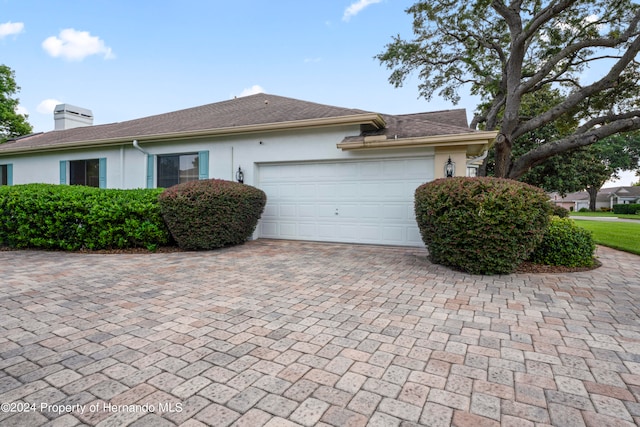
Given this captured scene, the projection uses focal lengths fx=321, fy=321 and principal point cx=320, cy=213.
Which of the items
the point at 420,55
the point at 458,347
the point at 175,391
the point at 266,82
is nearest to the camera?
the point at 175,391

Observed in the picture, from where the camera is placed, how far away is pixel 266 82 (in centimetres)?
1605

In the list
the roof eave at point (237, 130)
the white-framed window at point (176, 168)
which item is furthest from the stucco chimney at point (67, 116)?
the white-framed window at point (176, 168)

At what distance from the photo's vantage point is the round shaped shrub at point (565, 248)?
5492 millimetres

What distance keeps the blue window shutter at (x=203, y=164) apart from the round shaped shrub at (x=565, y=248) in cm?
782

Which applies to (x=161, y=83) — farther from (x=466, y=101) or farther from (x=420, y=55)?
(x=466, y=101)

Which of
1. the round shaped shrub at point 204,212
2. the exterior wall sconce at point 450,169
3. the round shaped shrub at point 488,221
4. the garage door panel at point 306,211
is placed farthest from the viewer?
the garage door panel at point 306,211

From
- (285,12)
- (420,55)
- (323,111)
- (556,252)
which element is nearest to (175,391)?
(556,252)

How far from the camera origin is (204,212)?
6.64m

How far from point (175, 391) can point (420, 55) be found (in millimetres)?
15510

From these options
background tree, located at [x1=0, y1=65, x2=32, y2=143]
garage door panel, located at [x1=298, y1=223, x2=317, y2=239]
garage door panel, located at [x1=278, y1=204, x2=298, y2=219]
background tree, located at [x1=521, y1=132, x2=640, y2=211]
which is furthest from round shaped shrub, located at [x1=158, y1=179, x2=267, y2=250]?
background tree, located at [x1=0, y1=65, x2=32, y2=143]

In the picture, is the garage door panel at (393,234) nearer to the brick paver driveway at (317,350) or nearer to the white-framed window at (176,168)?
the brick paver driveway at (317,350)

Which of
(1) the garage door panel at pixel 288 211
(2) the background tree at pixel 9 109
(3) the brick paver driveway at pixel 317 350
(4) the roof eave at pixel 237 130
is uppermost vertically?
(2) the background tree at pixel 9 109

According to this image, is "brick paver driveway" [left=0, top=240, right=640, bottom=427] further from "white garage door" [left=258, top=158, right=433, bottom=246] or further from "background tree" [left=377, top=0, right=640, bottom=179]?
"background tree" [left=377, top=0, right=640, bottom=179]

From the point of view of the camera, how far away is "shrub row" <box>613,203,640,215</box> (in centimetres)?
3419
